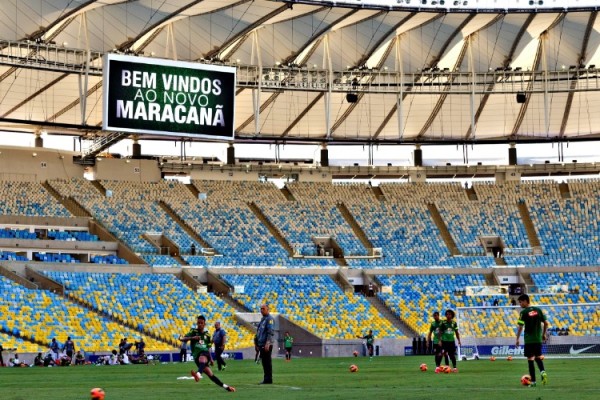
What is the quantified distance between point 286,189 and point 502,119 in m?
15.4

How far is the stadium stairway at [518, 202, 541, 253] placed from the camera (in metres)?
70.4

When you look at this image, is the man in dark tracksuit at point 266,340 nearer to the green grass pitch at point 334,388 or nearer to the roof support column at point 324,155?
the green grass pitch at point 334,388

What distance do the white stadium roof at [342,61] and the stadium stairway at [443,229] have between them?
4.85m

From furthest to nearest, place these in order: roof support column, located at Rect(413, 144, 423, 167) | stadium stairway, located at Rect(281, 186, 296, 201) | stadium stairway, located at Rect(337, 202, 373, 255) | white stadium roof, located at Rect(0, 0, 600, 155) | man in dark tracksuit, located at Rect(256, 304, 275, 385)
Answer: roof support column, located at Rect(413, 144, 423, 167)
stadium stairway, located at Rect(281, 186, 296, 201)
stadium stairway, located at Rect(337, 202, 373, 255)
white stadium roof, located at Rect(0, 0, 600, 155)
man in dark tracksuit, located at Rect(256, 304, 275, 385)

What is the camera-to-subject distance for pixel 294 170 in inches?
3039

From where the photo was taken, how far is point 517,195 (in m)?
75.4

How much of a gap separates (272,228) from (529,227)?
1652cm

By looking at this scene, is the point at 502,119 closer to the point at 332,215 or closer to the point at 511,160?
the point at 511,160

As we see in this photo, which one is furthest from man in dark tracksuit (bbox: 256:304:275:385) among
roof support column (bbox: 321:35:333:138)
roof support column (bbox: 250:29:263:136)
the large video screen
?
roof support column (bbox: 321:35:333:138)

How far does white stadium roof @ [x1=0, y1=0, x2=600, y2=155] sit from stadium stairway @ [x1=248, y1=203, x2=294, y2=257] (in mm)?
4513

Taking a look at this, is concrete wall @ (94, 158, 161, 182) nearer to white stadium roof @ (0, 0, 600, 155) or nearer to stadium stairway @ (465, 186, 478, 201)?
white stadium roof @ (0, 0, 600, 155)

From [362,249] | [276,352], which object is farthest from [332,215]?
[276,352]

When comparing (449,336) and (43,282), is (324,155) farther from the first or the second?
(449,336)

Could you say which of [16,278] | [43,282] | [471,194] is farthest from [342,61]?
[16,278]
